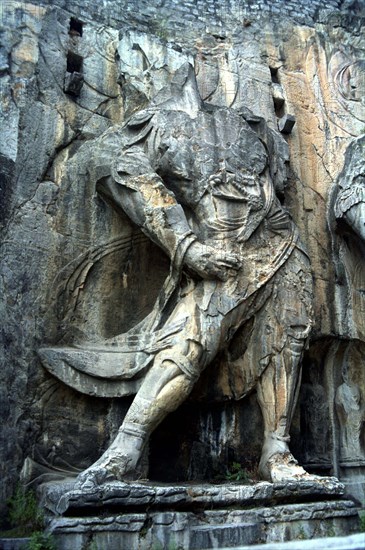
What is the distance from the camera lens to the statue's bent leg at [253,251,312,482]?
20.7 ft

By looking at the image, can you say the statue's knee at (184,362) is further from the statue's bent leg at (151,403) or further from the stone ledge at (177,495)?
the stone ledge at (177,495)

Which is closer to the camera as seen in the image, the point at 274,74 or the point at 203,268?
the point at 203,268

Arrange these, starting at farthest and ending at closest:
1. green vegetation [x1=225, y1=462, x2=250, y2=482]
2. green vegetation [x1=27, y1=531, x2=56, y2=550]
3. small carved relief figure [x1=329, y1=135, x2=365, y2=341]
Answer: small carved relief figure [x1=329, y1=135, x2=365, y2=341] → green vegetation [x1=225, y1=462, x2=250, y2=482] → green vegetation [x1=27, y1=531, x2=56, y2=550]

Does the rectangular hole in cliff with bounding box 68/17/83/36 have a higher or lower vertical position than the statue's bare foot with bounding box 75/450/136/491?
higher

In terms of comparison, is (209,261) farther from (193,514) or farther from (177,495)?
(193,514)

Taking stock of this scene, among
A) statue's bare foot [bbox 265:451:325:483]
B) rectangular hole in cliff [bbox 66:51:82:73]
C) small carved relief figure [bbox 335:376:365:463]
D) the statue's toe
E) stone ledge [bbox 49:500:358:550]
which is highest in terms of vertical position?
rectangular hole in cliff [bbox 66:51:82:73]

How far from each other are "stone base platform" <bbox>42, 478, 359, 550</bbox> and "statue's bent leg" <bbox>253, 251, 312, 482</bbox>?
1.71 ft

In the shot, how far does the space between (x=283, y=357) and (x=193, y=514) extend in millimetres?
1658

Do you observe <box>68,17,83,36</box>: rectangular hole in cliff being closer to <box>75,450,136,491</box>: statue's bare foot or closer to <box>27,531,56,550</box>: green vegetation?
<box>75,450,136,491</box>: statue's bare foot

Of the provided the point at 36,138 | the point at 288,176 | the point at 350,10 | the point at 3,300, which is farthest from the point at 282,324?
the point at 350,10

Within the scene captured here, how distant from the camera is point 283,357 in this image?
642cm

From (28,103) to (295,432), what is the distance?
158 inches

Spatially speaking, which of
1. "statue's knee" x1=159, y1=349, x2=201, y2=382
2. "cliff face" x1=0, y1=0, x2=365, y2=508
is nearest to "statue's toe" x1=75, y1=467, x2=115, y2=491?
"cliff face" x1=0, y1=0, x2=365, y2=508

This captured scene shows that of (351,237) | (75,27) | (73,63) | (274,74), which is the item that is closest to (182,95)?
(73,63)
